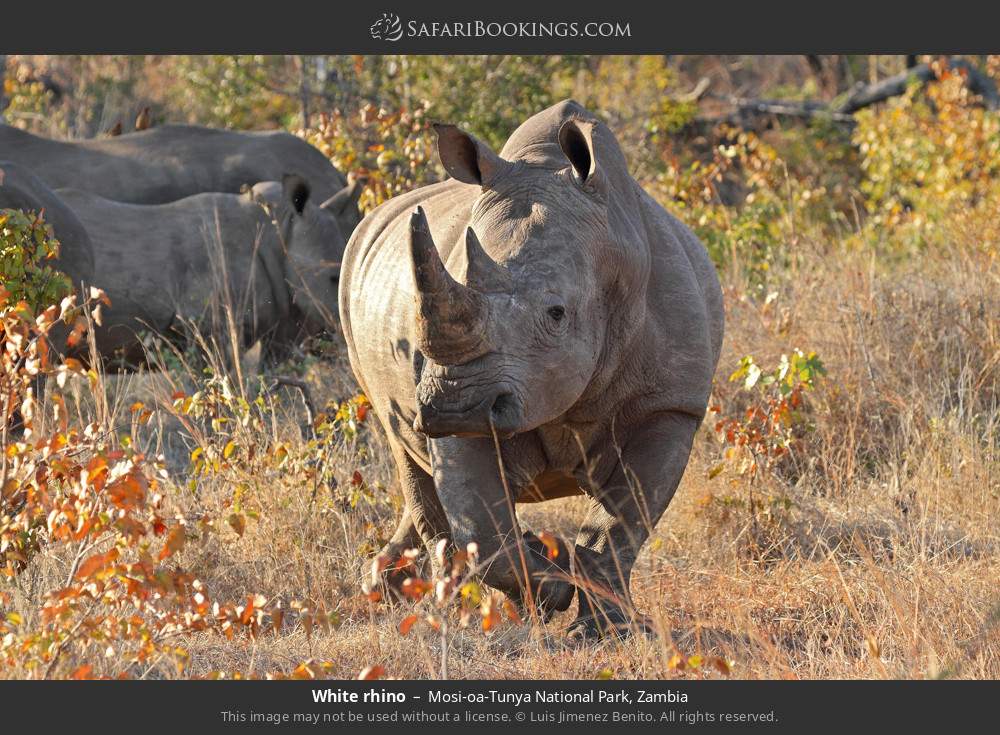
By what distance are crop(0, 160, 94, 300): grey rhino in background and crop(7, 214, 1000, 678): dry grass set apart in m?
0.98

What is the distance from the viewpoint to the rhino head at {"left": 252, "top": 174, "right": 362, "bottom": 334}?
33.2 ft

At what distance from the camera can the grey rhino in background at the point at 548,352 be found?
476 cm

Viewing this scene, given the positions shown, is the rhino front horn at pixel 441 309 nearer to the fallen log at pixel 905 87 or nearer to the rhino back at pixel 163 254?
the rhino back at pixel 163 254

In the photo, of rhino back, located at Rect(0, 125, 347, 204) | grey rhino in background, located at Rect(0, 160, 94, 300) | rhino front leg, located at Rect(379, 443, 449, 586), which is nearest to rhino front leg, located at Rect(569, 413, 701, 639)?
rhino front leg, located at Rect(379, 443, 449, 586)

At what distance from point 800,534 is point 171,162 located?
6371 millimetres

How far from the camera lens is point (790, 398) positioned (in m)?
7.32

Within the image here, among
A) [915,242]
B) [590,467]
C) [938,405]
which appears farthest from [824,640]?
[915,242]

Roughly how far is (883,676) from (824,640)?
38.4 inches

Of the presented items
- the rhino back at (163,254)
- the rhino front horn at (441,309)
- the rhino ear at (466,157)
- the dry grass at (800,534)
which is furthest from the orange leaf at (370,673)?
the rhino back at (163,254)

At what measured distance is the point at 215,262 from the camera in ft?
32.1

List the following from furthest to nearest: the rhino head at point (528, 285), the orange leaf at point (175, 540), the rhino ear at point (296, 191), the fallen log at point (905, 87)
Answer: the fallen log at point (905, 87) → the rhino ear at point (296, 191) → the rhino head at point (528, 285) → the orange leaf at point (175, 540)

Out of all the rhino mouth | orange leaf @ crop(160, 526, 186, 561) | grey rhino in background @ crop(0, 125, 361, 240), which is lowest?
orange leaf @ crop(160, 526, 186, 561)

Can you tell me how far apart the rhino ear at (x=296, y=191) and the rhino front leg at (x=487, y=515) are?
5.01 metres

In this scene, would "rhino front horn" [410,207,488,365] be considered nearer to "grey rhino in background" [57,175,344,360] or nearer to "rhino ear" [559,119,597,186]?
"rhino ear" [559,119,597,186]
